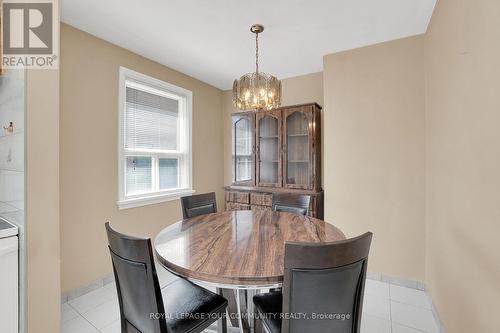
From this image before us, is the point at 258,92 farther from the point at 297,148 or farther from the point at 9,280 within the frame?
the point at 9,280

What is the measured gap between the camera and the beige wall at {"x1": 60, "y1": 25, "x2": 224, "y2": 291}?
85.4 inches

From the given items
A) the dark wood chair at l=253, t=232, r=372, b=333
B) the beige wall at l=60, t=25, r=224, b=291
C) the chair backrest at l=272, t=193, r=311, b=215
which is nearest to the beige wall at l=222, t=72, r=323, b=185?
the chair backrest at l=272, t=193, r=311, b=215

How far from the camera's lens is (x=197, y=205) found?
2.30 metres

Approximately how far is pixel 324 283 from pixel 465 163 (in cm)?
118

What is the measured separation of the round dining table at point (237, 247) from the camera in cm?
104

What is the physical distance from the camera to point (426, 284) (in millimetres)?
2305

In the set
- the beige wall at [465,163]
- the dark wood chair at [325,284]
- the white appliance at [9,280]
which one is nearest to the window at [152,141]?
the white appliance at [9,280]

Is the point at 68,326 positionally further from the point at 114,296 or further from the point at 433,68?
the point at 433,68

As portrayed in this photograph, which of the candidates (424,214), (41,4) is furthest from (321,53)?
(41,4)

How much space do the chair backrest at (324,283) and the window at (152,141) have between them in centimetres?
229

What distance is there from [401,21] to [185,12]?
1924 millimetres

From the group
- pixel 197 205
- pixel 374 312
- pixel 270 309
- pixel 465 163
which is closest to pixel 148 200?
pixel 197 205

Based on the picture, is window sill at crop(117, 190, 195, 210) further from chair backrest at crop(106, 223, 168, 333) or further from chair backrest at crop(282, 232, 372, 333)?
chair backrest at crop(282, 232, 372, 333)

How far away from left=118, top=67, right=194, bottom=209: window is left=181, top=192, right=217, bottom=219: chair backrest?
0.89m
